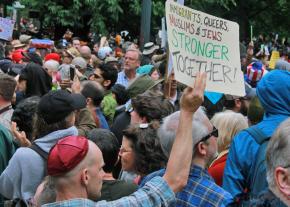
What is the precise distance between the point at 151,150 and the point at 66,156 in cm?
138

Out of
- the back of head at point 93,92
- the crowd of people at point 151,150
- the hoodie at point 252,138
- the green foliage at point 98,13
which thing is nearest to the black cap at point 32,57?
the crowd of people at point 151,150

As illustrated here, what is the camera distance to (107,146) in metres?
3.94

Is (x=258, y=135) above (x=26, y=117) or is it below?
above

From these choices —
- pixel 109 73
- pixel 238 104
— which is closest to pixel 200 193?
pixel 238 104

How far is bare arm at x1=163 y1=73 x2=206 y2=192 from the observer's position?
2752 mm

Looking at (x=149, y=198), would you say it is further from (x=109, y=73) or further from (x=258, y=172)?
(x=109, y=73)

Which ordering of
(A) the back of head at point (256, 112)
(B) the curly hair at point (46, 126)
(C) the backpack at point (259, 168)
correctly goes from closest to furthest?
(C) the backpack at point (259, 168), (B) the curly hair at point (46, 126), (A) the back of head at point (256, 112)

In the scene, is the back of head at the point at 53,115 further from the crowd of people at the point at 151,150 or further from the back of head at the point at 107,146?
the back of head at the point at 107,146

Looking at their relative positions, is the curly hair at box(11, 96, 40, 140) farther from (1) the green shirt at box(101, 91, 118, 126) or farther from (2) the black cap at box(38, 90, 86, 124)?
(1) the green shirt at box(101, 91, 118, 126)

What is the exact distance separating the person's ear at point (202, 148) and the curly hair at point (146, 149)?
0.75m

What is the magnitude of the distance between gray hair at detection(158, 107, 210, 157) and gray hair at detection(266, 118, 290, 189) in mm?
825

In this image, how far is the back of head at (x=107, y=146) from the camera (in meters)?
3.87

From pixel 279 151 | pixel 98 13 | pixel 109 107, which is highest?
pixel 279 151

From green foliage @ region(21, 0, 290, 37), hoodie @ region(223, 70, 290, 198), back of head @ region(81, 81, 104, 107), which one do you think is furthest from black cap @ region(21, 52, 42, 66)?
green foliage @ region(21, 0, 290, 37)
